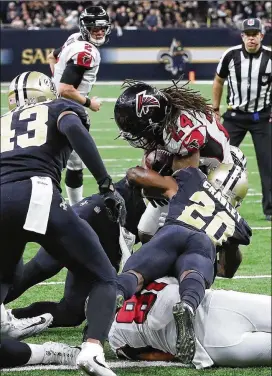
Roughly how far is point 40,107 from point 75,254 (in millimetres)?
626

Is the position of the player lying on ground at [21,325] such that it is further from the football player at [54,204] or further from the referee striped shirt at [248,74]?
the referee striped shirt at [248,74]

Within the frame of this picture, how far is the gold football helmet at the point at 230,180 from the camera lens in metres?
4.81

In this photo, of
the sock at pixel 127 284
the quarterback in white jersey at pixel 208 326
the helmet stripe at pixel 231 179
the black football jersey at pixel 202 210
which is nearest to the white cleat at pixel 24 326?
the quarterback in white jersey at pixel 208 326

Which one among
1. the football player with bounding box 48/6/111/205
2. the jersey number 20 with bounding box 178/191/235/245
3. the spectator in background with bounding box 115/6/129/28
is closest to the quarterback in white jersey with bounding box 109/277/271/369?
the jersey number 20 with bounding box 178/191/235/245

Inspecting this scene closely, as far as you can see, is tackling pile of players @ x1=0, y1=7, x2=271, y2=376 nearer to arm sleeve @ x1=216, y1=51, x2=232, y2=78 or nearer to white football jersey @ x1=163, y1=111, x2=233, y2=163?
white football jersey @ x1=163, y1=111, x2=233, y2=163

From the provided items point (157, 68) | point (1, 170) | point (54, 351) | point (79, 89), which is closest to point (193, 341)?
point (54, 351)

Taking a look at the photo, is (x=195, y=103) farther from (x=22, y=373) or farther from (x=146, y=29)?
(x=146, y=29)

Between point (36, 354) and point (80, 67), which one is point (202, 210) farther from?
point (80, 67)

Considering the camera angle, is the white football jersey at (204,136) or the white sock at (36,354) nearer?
the white sock at (36,354)

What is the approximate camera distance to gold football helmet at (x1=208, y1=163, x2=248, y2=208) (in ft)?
15.8

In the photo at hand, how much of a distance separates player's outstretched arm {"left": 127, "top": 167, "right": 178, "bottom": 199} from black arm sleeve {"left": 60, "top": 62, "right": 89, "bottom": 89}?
315 cm

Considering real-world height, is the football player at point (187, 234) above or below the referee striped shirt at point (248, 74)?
above

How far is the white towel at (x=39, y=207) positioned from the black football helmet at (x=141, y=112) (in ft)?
2.73

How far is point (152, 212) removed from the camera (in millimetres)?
4766
